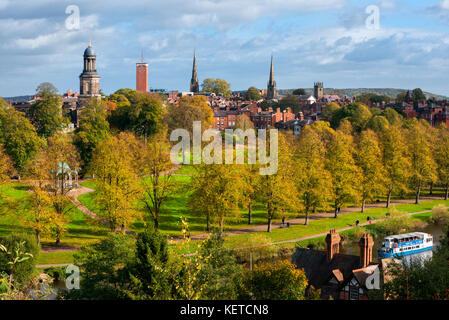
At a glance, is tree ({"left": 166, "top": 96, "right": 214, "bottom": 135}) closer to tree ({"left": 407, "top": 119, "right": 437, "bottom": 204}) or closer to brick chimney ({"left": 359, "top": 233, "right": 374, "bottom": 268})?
tree ({"left": 407, "top": 119, "right": 437, "bottom": 204})

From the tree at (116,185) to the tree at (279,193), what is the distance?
1124cm

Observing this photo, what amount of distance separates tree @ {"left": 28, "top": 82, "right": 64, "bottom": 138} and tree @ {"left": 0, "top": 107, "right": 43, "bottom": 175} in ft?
33.1

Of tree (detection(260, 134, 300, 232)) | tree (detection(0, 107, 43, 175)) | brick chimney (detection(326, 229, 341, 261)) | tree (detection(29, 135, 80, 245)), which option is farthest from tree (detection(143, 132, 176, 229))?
tree (detection(0, 107, 43, 175))

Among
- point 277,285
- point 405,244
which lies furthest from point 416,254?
point 277,285

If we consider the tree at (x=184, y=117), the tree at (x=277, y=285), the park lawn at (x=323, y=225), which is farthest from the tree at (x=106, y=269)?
the tree at (x=184, y=117)

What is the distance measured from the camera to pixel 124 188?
42469 millimetres

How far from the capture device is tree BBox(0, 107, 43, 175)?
5847 centimetres

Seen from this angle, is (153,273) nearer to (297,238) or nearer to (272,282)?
(272,282)

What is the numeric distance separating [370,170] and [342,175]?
5578mm

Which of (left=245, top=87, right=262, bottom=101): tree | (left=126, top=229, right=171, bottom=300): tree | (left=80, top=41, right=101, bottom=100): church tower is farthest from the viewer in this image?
(left=245, top=87, right=262, bottom=101): tree

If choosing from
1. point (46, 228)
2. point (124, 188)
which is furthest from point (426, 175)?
point (46, 228)

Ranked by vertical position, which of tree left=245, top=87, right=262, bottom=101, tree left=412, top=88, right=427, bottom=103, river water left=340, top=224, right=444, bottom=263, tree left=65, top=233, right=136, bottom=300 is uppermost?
tree left=245, top=87, right=262, bottom=101

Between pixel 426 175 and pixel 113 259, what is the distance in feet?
155
